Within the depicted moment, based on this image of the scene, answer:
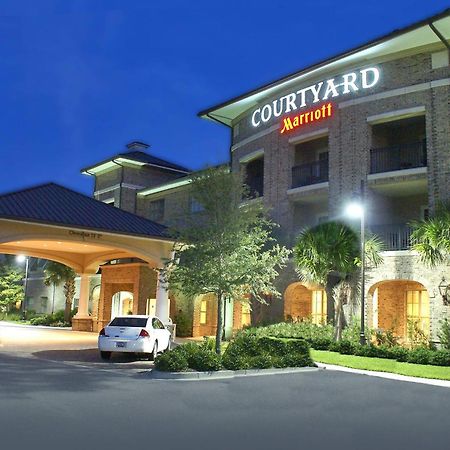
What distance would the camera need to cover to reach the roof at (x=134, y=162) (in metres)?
40.9

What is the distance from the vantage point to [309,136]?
91.1 feet

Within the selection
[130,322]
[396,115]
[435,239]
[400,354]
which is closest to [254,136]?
[396,115]


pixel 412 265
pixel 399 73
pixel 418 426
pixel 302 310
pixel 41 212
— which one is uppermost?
pixel 399 73

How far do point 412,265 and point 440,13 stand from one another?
1015 cm

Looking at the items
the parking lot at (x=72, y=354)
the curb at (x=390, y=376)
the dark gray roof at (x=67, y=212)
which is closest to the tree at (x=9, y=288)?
the parking lot at (x=72, y=354)

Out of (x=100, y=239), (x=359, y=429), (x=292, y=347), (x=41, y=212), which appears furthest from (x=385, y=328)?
(x=359, y=429)

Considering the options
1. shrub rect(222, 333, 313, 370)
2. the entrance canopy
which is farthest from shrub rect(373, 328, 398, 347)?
the entrance canopy

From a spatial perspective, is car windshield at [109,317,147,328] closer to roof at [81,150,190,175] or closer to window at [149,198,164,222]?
window at [149,198,164,222]

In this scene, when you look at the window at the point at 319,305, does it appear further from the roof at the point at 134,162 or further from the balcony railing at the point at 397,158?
the roof at the point at 134,162

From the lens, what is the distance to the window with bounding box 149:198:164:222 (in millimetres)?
39906

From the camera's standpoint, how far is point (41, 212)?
21.0m

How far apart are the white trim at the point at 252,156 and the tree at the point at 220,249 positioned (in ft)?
39.7

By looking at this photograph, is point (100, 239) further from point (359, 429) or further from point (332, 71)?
point (359, 429)

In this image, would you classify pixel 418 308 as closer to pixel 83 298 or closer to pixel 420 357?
pixel 420 357
